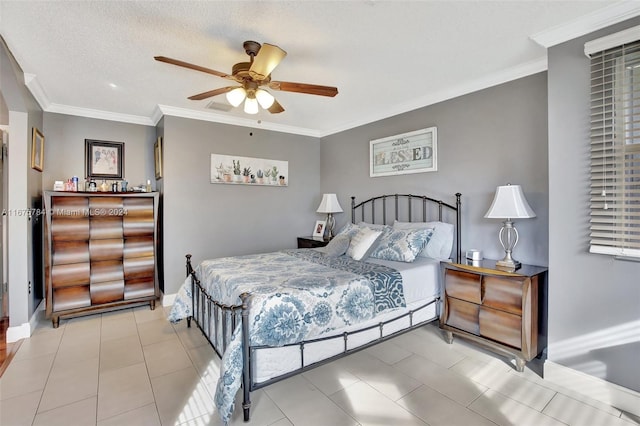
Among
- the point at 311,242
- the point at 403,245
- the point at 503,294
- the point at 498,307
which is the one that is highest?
the point at 403,245

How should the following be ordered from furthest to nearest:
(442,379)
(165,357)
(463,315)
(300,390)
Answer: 1. (463,315)
2. (165,357)
3. (442,379)
4. (300,390)

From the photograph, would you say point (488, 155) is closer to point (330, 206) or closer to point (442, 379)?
point (442, 379)

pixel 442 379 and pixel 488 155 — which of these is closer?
pixel 442 379

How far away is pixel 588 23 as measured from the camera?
2.11m

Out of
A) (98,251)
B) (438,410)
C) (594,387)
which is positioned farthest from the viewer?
(98,251)

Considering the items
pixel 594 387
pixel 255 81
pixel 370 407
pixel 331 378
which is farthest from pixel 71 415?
pixel 594 387

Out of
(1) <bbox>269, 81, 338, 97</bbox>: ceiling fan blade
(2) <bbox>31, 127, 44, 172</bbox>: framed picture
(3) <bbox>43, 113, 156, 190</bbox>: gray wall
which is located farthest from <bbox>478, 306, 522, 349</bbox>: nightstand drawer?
(2) <bbox>31, 127, 44, 172</bbox>: framed picture

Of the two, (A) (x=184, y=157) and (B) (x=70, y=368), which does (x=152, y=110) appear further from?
(B) (x=70, y=368)

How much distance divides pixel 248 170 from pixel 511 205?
11.3ft

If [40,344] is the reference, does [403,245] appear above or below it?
above

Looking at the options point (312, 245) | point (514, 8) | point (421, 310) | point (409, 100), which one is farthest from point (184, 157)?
point (514, 8)

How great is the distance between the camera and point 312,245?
469 cm

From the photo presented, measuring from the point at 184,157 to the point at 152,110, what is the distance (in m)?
0.73

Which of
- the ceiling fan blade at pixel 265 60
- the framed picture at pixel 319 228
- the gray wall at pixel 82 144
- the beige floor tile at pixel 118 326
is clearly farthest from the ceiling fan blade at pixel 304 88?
the gray wall at pixel 82 144
